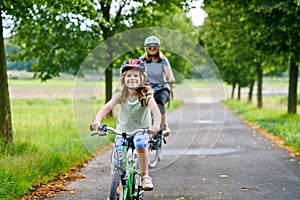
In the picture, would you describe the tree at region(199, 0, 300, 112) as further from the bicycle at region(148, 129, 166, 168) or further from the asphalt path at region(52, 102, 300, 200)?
the bicycle at region(148, 129, 166, 168)

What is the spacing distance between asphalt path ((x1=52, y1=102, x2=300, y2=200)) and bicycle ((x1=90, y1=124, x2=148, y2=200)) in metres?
1.16

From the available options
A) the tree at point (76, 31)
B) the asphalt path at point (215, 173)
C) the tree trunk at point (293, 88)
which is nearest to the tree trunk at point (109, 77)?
the tree at point (76, 31)

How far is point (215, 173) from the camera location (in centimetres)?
878

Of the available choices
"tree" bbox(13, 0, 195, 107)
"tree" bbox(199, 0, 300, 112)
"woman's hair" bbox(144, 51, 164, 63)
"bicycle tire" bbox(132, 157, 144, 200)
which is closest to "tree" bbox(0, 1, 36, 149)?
"woman's hair" bbox(144, 51, 164, 63)

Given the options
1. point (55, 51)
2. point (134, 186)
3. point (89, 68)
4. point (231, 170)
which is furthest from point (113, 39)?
point (134, 186)

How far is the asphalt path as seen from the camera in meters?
7.10

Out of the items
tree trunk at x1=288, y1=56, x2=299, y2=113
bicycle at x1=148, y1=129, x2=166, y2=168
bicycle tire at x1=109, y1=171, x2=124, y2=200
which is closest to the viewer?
bicycle tire at x1=109, y1=171, x2=124, y2=200

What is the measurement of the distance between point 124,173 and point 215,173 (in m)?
3.60

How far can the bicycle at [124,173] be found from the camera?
5363mm

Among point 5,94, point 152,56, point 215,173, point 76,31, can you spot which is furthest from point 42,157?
point 76,31

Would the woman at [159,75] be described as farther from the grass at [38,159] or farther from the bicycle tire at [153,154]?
the grass at [38,159]

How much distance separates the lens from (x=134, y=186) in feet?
19.4

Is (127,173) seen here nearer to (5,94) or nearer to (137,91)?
(137,91)

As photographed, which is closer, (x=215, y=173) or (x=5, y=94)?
(x=215, y=173)
